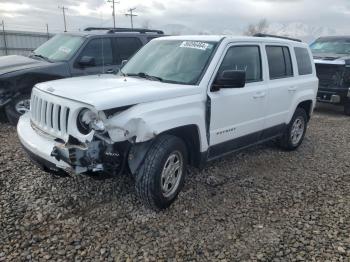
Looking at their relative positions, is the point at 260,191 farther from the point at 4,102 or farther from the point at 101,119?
the point at 4,102

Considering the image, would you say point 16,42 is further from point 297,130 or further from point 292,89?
point 292,89

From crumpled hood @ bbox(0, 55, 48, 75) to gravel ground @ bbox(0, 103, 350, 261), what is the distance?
207 centimetres

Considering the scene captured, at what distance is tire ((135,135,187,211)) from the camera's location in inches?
141

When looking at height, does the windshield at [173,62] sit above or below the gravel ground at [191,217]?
above

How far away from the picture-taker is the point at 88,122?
3381 millimetres

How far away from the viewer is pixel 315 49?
38.0ft

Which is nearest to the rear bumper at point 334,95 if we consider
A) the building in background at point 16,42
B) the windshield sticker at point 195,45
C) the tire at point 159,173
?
the windshield sticker at point 195,45

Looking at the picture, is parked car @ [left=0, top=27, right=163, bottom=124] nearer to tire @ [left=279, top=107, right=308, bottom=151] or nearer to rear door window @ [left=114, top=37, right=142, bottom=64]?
rear door window @ [left=114, top=37, right=142, bottom=64]

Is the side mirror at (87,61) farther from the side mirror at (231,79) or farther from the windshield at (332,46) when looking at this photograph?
the windshield at (332,46)

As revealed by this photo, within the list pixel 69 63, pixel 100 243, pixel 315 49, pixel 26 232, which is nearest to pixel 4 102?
pixel 69 63

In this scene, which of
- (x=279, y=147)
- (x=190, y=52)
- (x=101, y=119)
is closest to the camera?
(x=101, y=119)

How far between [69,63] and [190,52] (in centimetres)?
353

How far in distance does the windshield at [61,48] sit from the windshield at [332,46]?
748 centimetres

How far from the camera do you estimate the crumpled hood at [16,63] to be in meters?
6.75
